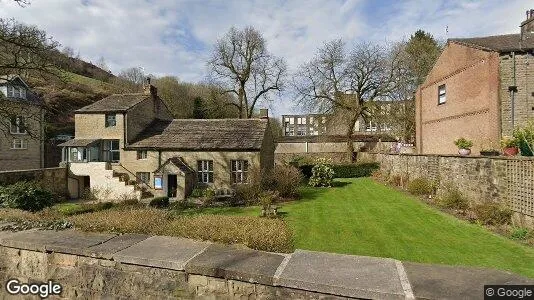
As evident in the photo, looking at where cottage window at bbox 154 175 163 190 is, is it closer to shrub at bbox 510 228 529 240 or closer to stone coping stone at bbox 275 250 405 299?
shrub at bbox 510 228 529 240

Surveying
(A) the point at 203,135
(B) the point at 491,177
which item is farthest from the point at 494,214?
(A) the point at 203,135

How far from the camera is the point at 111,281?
Answer: 3.80m

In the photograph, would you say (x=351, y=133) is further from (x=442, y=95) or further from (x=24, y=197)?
(x=24, y=197)

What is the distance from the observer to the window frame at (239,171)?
24.9m

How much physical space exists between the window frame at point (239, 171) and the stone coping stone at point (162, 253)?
2045 centimetres

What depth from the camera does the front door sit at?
2453 cm

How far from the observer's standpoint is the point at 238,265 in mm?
3447

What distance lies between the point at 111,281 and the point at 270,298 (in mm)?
2018

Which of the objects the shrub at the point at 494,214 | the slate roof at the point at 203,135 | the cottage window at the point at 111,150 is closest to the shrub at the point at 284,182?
the slate roof at the point at 203,135

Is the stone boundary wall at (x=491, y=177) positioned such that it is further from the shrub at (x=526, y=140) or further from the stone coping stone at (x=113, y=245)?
the stone coping stone at (x=113, y=245)

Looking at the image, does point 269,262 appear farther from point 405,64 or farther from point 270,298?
point 405,64

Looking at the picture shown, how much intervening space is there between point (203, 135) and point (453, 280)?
25.3 meters

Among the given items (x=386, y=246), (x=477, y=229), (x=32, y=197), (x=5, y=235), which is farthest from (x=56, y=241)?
(x=32, y=197)

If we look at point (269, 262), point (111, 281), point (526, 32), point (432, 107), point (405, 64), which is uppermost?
point (405, 64)
